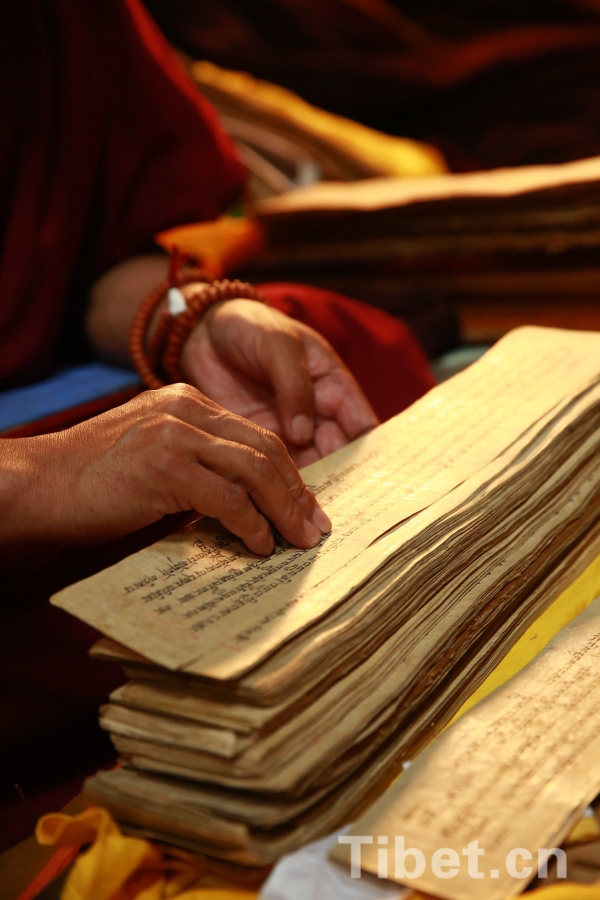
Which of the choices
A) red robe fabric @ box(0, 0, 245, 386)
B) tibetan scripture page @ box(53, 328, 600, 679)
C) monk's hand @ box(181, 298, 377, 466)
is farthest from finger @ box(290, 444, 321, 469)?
red robe fabric @ box(0, 0, 245, 386)

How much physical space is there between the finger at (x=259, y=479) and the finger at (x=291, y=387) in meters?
0.24

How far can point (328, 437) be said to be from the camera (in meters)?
0.84

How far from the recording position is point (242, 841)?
407 mm

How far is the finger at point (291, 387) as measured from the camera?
2.59ft

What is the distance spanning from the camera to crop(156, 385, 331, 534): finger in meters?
0.55

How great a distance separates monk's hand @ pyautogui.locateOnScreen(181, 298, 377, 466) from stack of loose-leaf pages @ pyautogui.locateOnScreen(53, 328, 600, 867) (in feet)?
0.34

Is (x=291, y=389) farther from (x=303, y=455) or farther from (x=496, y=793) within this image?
(x=496, y=793)

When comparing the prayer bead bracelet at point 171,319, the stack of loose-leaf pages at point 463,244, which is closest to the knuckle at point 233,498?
the prayer bead bracelet at point 171,319

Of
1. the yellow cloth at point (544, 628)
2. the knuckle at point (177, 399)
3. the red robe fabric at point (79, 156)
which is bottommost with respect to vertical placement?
the yellow cloth at point (544, 628)

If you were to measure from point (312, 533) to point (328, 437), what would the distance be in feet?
0.95

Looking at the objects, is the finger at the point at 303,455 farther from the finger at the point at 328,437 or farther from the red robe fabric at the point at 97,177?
the red robe fabric at the point at 97,177

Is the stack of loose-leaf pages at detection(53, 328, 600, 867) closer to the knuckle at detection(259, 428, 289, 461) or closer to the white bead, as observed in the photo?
the knuckle at detection(259, 428, 289, 461)

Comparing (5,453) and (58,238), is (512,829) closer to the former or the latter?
(5,453)

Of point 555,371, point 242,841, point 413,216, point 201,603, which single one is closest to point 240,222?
point 413,216
